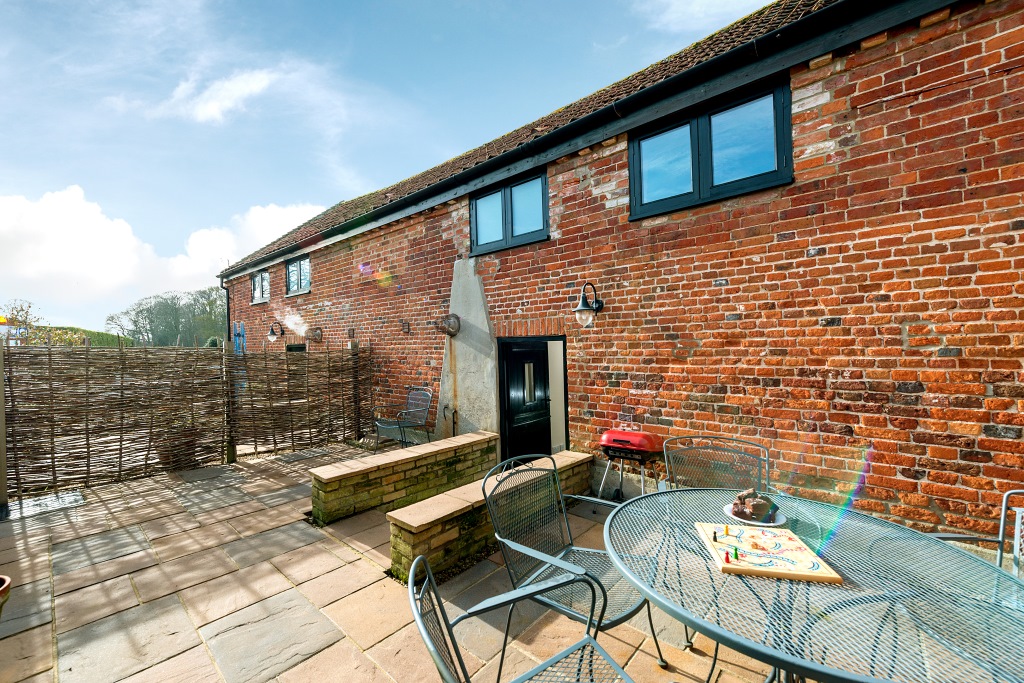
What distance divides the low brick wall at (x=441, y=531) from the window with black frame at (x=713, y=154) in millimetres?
3329

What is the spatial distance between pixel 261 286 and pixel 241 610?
10729mm

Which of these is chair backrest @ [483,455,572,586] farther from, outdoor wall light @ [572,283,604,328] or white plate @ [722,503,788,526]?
outdoor wall light @ [572,283,604,328]

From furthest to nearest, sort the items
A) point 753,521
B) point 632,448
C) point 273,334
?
point 273,334 → point 632,448 → point 753,521

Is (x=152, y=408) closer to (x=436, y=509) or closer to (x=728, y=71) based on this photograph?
(x=436, y=509)

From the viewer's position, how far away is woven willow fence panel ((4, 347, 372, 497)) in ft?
15.7

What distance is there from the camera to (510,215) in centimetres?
561

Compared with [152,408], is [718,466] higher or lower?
lower

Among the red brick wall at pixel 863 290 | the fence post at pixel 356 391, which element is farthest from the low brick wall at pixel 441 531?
the fence post at pixel 356 391

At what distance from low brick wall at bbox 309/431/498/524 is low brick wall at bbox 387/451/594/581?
122 centimetres

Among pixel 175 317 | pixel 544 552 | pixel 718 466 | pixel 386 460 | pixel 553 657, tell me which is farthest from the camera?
pixel 175 317

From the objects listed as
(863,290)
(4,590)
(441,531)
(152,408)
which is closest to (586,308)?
(863,290)

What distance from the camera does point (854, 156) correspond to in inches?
126

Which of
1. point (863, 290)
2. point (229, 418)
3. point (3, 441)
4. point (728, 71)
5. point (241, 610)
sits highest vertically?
point (728, 71)

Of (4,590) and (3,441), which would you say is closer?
(4,590)
